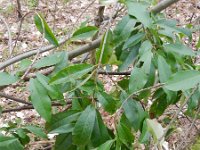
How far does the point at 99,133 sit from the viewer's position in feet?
3.05

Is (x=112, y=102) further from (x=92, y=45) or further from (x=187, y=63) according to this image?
(x=187, y=63)

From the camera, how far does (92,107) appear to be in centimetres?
90

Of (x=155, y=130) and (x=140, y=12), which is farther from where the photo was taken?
(x=140, y=12)

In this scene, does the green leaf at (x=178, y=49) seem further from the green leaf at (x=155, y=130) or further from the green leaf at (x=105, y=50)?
the green leaf at (x=155, y=130)

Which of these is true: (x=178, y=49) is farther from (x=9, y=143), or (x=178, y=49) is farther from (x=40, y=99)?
(x=9, y=143)

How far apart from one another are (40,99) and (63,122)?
0.44ft

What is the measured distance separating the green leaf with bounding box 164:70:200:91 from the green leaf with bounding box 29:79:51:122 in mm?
288

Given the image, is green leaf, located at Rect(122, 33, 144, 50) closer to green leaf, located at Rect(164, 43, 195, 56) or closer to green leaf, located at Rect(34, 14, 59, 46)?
green leaf, located at Rect(164, 43, 195, 56)

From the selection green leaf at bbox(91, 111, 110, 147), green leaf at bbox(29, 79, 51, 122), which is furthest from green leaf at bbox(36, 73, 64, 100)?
green leaf at bbox(91, 111, 110, 147)

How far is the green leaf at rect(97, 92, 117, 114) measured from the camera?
92 cm

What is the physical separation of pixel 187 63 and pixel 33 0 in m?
3.47

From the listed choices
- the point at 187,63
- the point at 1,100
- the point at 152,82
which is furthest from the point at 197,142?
the point at 1,100

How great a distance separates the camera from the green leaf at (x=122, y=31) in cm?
97

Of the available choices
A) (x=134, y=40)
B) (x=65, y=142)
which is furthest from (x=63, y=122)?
(x=134, y=40)
